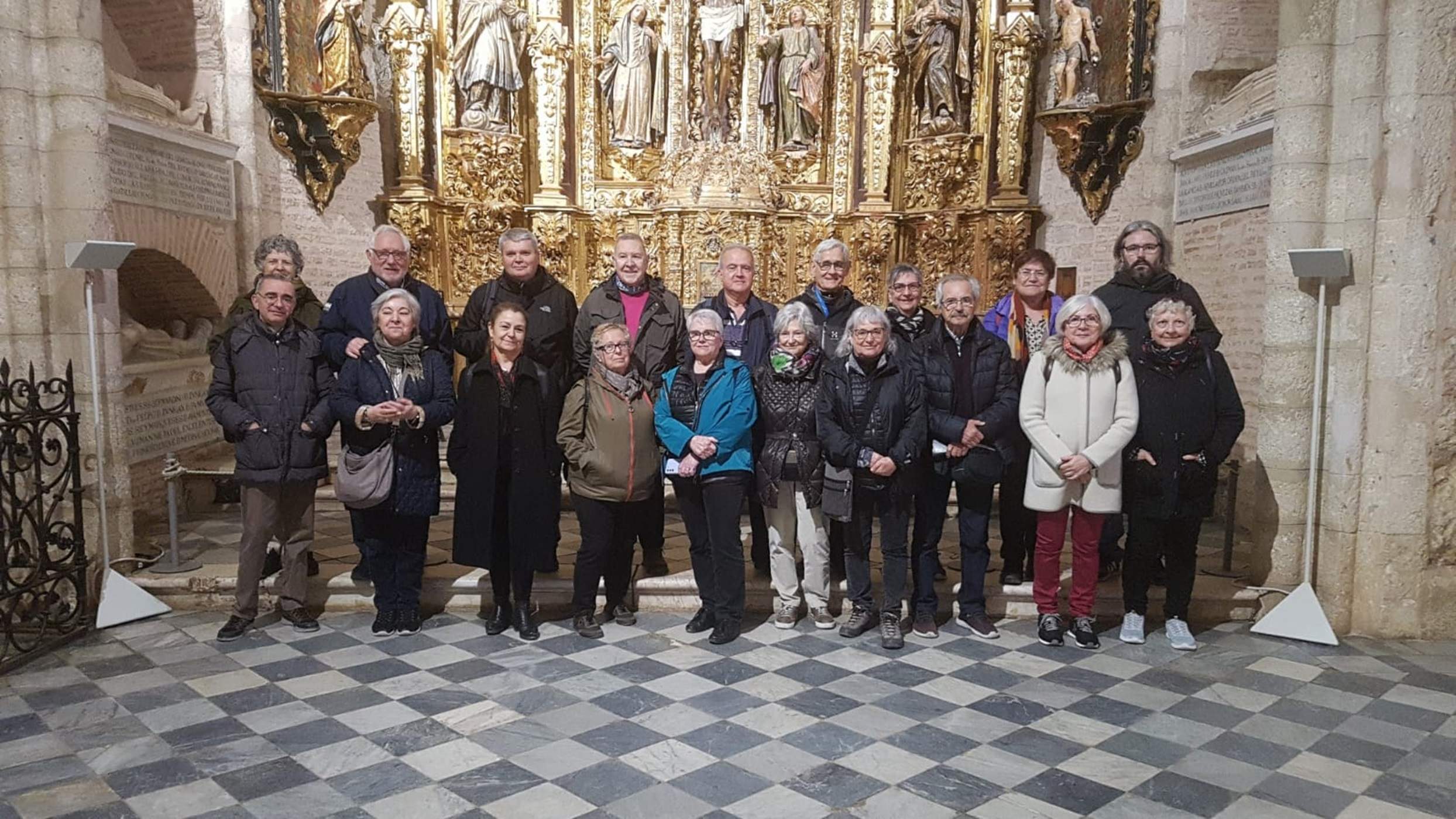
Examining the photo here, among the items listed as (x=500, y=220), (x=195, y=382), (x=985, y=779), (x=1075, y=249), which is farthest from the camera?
(x=500, y=220)

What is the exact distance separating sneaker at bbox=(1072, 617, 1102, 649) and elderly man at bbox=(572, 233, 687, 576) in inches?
84.6

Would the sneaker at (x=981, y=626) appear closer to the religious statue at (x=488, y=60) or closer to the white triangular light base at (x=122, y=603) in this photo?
the white triangular light base at (x=122, y=603)

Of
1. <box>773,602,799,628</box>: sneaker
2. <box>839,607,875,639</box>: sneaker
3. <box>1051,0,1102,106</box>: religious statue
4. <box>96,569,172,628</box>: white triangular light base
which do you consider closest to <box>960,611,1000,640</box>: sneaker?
<box>839,607,875,639</box>: sneaker

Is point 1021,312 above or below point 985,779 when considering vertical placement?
above

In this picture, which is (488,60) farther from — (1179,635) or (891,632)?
(1179,635)

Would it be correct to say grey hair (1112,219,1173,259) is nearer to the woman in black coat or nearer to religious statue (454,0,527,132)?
the woman in black coat

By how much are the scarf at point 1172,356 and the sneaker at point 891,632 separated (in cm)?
167

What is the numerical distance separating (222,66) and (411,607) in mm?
4861

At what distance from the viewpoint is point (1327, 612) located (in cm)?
512

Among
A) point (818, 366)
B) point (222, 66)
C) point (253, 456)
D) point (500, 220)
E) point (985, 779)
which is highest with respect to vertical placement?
point (222, 66)

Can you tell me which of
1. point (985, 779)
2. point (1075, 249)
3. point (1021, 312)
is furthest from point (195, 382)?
point (1075, 249)

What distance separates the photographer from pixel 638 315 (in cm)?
534

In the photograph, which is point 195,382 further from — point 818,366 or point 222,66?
point 818,366

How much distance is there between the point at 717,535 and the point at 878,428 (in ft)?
3.01
